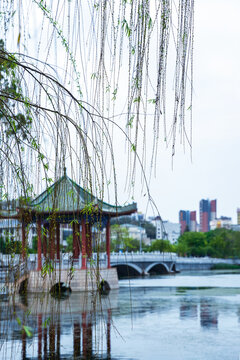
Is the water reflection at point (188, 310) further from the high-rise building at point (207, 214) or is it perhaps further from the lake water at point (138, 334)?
the high-rise building at point (207, 214)

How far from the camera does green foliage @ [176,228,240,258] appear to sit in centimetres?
6125

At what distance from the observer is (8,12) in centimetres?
277

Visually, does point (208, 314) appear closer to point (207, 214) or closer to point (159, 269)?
point (159, 269)

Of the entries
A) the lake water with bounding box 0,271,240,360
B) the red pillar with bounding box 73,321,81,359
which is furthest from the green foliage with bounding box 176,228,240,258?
the red pillar with bounding box 73,321,81,359

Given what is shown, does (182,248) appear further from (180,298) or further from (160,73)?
(160,73)

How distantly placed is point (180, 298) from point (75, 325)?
856 cm

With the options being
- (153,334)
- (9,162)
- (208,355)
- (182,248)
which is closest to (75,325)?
(153,334)

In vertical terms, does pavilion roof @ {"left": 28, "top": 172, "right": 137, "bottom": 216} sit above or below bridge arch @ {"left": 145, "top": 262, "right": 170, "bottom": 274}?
above

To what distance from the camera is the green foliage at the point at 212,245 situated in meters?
61.2

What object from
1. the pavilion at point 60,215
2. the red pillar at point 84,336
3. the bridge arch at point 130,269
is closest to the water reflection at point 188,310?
the red pillar at point 84,336

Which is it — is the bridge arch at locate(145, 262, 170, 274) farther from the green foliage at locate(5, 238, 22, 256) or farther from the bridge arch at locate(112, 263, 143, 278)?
the green foliage at locate(5, 238, 22, 256)

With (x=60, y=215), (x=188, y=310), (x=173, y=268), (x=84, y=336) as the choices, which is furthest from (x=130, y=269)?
(x=60, y=215)

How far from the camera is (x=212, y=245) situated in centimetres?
6391

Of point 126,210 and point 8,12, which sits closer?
point 8,12
